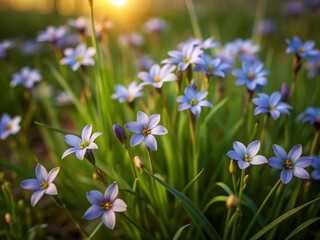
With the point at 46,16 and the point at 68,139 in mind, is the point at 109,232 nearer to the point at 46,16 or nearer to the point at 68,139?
the point at 68,139

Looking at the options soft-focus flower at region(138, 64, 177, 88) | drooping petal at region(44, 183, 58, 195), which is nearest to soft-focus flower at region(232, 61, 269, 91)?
soft-focus flower at region(138, 64, 177, 88)

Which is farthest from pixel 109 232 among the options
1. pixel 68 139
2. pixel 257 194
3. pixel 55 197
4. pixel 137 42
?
pixel 137 42

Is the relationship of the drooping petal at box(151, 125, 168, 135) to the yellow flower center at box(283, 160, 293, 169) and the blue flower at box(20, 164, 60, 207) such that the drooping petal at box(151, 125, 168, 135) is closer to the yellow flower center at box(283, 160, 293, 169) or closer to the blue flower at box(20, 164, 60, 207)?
the blue flower at box(20, 164, 60, 207)

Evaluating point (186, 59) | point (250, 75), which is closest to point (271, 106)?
Result: point (250, 75)

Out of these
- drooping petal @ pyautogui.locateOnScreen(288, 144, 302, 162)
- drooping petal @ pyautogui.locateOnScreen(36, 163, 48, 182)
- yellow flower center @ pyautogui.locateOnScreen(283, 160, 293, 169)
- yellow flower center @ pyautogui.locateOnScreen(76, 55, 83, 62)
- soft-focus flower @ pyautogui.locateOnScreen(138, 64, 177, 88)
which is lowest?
yellow flower center @ pyautogui.locateOnScreen(283, 160, 293, 169)

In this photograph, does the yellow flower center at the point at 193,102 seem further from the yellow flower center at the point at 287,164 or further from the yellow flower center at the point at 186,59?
the yellow flower center at the point at 287,164

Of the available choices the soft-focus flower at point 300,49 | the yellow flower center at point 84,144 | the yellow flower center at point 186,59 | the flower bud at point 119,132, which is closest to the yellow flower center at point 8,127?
the yellow flower center at point 84,144
